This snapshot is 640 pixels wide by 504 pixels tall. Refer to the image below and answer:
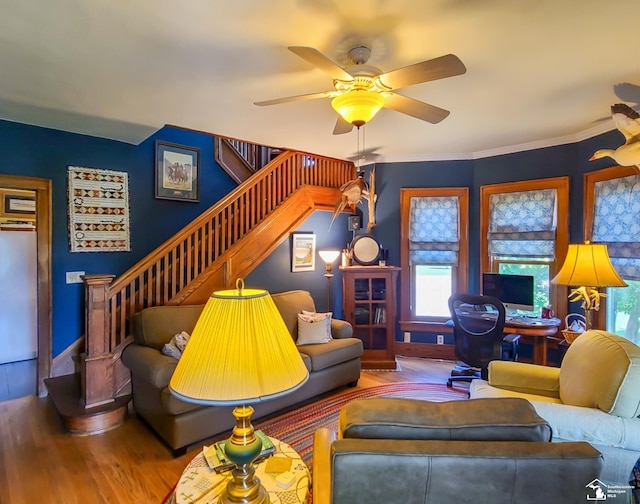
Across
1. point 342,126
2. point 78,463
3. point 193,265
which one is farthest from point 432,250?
point 78,463

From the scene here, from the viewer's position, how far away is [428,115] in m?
2.29

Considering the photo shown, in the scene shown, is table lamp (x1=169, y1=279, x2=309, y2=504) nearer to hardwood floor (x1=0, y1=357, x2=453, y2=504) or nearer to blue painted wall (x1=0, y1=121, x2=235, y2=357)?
hardwood floor (x1=0, y1=357, x2=453, y2=504)

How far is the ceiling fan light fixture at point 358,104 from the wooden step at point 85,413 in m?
2.98

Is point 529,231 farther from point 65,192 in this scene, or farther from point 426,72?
point 65,192

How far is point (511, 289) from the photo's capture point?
392 cm

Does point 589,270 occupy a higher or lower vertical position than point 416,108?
lower

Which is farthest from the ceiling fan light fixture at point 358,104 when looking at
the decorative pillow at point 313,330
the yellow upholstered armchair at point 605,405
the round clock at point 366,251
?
the round clock at point 366,251

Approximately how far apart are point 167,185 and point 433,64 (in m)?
3.67

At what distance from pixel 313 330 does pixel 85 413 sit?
2087 mm

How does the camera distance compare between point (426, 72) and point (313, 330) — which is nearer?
point (426, 72)

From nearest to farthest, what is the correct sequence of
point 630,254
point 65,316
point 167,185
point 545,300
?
point 630,254
point 65,316
point 545,300
point 167,185

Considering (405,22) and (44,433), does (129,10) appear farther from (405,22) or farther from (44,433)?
(44,433)

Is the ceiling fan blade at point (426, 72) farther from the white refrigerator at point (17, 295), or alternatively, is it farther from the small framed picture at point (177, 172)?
the white refrigerator at point (17, 295)

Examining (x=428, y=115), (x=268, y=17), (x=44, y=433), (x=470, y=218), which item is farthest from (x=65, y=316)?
(x=470, y=218)
